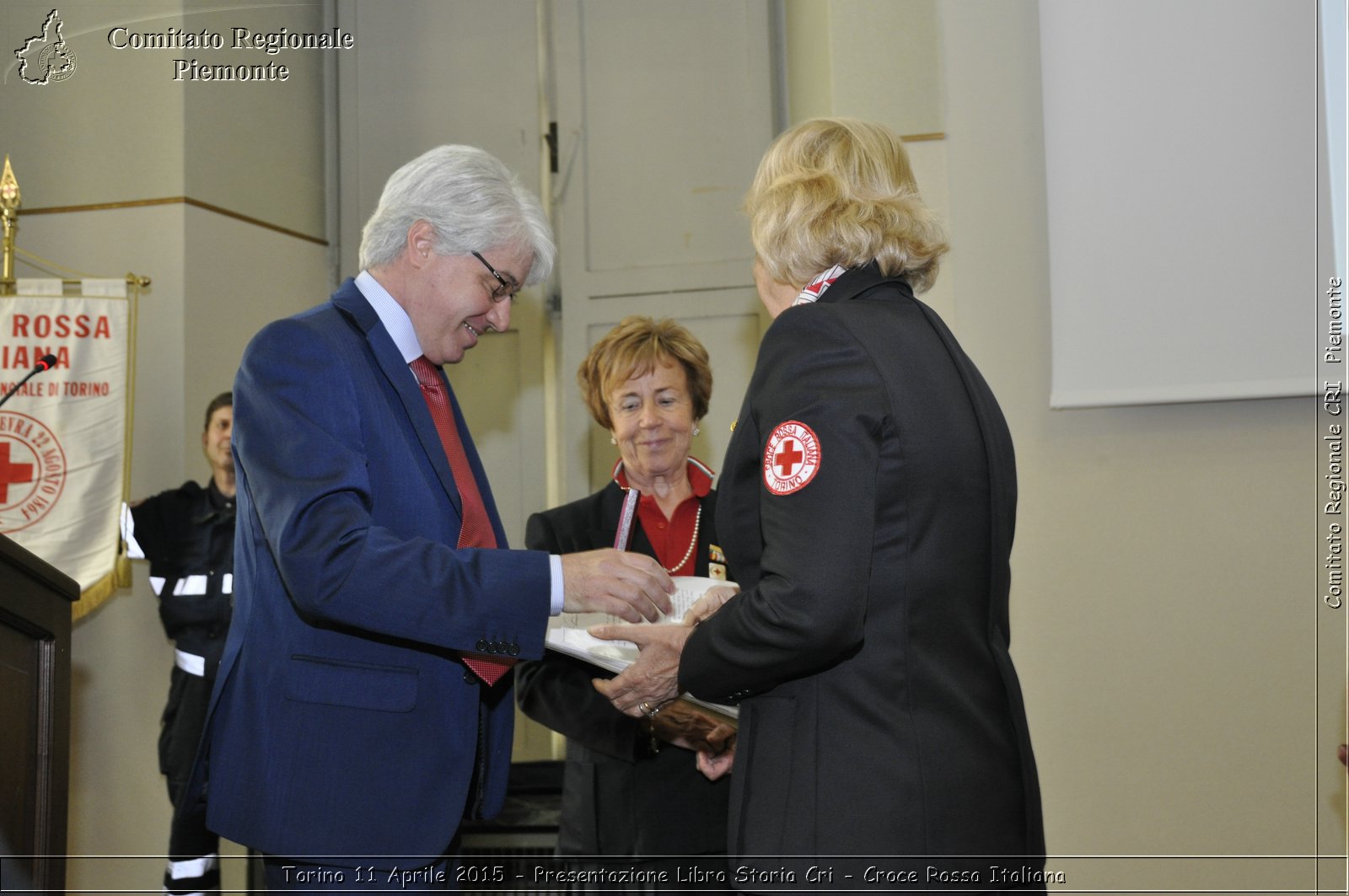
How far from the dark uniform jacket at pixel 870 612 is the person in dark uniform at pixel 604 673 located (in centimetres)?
69

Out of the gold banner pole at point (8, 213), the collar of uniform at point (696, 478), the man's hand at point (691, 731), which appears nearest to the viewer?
the man's hand at point (691, 731)

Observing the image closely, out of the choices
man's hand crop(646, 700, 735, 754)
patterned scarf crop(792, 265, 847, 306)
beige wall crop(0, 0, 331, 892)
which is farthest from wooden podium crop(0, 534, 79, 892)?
beige wall crop(0, 0, 331, 892)

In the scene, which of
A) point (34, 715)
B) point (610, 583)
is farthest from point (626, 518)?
point (34, 715)

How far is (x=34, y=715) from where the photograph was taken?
6.39 feet

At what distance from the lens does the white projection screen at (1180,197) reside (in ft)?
9.96

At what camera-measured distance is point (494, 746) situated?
189 centimetres

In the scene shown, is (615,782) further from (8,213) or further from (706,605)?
(8,213)

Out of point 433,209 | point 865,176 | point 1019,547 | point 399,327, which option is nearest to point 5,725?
point 399,327

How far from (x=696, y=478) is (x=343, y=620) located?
1.29 metres

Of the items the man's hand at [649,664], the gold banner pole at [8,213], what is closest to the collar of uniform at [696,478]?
the man's hand at [649,664]

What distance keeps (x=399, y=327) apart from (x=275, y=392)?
298 mm

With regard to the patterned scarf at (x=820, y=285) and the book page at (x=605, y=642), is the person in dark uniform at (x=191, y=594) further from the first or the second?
the patterned scarf at (x=820, y=285)

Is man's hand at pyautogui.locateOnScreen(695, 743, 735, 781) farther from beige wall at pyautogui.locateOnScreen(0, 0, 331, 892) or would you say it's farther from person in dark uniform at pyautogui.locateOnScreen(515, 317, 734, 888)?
beige wall at pyautogui.locateOnScreen(0, 0, 331, 892)

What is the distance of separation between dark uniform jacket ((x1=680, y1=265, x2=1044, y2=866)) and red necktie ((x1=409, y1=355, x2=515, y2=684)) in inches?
15.5
